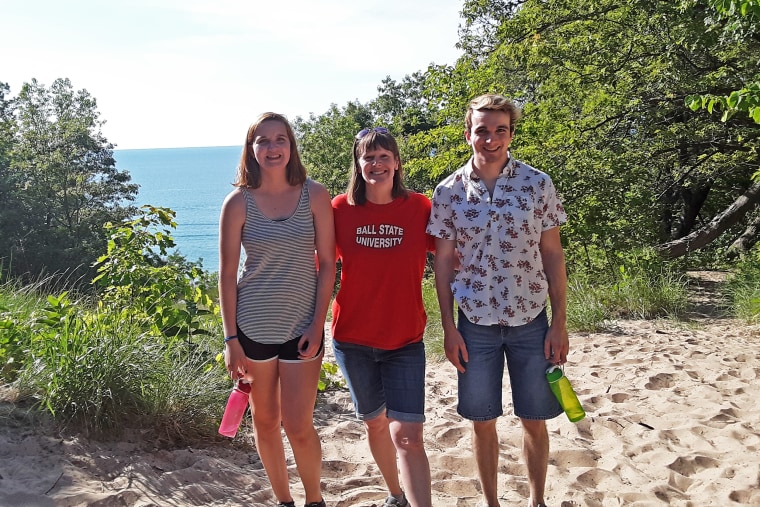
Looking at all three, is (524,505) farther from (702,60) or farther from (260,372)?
(702,60)

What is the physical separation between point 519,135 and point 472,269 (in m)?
7.76

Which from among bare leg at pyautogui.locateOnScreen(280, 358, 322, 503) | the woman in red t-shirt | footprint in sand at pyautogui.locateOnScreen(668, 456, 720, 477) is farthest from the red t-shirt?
footprint in sand at pyautogui.locateOnScreen(668, 456, 720, 477)

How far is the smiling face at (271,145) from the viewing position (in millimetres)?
3062

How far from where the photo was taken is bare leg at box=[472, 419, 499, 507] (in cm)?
312

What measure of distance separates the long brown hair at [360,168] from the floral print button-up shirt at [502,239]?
0.82 feet

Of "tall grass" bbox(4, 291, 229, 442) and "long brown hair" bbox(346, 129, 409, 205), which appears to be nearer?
"long brown hair" bbox(346, 129, 409, 205)

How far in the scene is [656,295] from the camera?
798 centimetres

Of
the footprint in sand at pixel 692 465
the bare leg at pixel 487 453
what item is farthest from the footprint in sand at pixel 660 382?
the bare leg at pixel 487 453

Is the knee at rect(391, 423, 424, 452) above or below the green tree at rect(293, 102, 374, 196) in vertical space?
below

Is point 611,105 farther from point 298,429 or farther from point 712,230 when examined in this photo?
point 298,429

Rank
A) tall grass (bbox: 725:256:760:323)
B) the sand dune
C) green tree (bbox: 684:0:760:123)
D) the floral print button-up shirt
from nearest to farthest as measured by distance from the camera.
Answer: the floral print button-up shirt < the sand dune < green tree (bbox: 684:0:760:123) < tall grass (bbox: 725:256:760:323)

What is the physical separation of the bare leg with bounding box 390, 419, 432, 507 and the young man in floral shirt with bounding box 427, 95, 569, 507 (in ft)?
0.85

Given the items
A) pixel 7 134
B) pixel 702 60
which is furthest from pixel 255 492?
pixel 7 134

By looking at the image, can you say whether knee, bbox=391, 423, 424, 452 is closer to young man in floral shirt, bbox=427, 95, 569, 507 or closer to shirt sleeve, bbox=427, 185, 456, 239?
young man in floral shirt, bbox=427, 95, 569, 507
